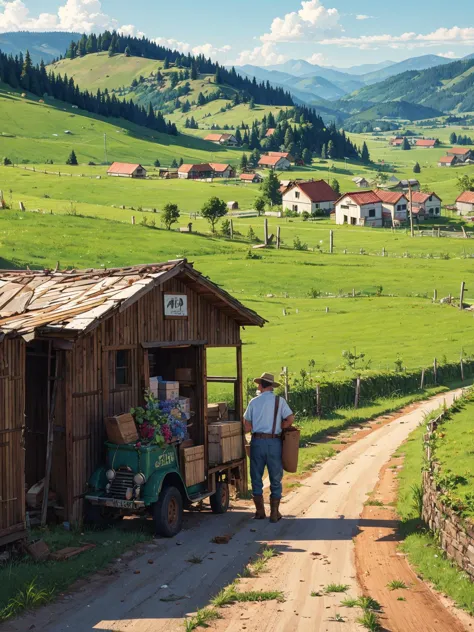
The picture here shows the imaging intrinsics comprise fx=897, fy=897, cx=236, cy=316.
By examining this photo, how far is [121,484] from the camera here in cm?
1573

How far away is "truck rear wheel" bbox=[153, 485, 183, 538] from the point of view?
15.7 m

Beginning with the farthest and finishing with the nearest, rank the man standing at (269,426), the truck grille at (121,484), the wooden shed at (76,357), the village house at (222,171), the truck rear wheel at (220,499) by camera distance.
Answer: the village house at (222,171), the truck rear wheel at (220,499), the man standing at (269,426), the truck grille at (121,484), the wooden shed at (76,357)

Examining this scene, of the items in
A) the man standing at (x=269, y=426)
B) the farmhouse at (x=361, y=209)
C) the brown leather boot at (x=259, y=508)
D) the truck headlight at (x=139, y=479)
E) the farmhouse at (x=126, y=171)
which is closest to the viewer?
the truck headlight at (x=139, y=479)

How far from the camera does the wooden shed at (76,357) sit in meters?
14.1

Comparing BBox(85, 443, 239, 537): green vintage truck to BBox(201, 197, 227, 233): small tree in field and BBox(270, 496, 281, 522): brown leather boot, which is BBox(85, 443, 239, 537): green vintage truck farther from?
BBox(201, 197, 227, 233): small tree in field

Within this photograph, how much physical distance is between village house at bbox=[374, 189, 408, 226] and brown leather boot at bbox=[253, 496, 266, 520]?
103 m

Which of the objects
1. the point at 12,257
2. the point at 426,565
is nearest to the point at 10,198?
the point at 12,257

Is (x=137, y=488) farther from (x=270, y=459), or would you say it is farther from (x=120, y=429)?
(x=270, y=459)

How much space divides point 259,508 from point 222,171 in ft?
559

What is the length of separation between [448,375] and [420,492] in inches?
965

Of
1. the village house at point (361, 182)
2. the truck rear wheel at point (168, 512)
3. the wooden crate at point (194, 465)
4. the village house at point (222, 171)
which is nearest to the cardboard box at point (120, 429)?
the truck rear wheel at point (168, 512)

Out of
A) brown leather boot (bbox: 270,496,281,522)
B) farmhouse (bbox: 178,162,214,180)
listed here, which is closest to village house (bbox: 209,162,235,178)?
farmhouse (bbox: 178,162,214,180)

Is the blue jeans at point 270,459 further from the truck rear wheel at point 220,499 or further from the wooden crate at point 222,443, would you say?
the wooden crate at point 222,443

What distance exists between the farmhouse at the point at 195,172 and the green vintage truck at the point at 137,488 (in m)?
153
